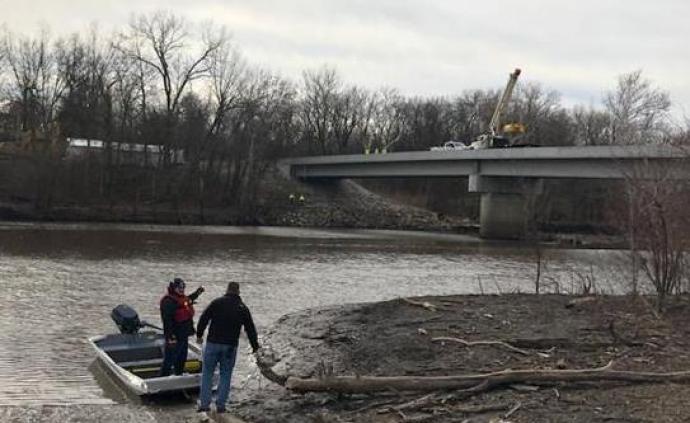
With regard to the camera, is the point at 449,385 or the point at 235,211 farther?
the point at 235,211

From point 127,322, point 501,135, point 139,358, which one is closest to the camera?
point 139,358

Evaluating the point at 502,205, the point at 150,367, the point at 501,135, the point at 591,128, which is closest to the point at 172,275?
the point at 150,367

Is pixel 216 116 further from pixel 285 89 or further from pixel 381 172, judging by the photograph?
pixel 381 172

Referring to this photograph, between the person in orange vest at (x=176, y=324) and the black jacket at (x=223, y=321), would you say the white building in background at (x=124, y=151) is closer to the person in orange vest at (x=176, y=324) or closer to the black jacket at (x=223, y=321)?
the person in orange vest at (x=176, y=324)

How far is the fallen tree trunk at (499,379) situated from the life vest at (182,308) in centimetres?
336

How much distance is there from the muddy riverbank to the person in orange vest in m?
1.66

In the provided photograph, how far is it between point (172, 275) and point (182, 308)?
56.4 feet

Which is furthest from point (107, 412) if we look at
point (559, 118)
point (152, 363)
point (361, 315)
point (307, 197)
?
point (559, 118)

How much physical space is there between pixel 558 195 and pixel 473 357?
249 ft

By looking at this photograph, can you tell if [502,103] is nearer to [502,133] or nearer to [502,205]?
[502,133]

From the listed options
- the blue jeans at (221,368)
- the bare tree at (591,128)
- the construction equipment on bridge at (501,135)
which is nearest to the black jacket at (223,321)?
the blue jeans at (221,368)

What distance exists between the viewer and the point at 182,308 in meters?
12.7

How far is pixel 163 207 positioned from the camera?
2803 inches

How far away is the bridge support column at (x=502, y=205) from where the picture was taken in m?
62.6
